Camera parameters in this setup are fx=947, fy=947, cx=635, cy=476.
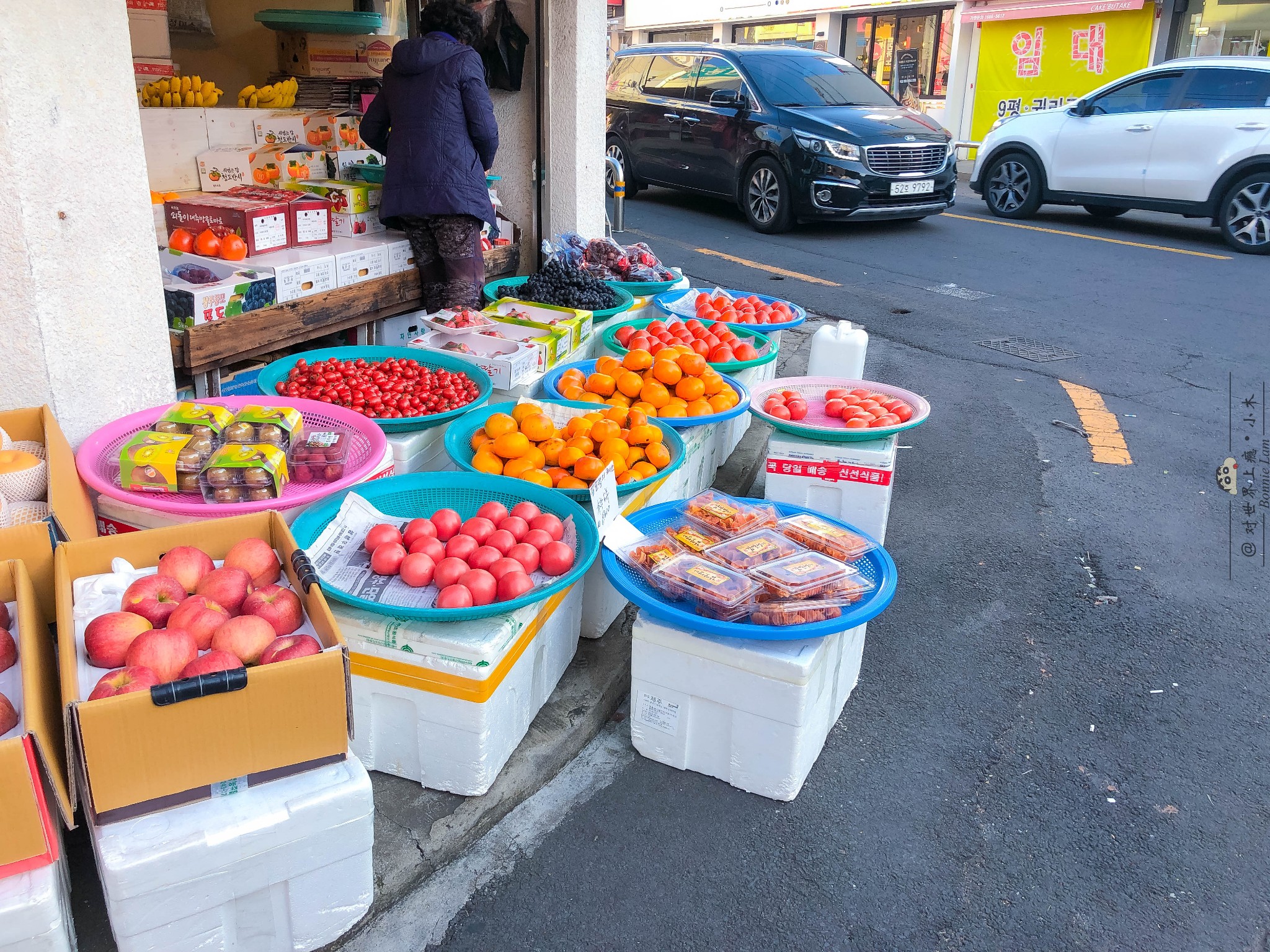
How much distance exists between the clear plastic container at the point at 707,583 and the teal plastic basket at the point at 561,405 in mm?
583

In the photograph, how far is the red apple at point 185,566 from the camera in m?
2.33

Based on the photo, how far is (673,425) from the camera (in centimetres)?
405

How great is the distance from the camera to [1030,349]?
23.6 feet

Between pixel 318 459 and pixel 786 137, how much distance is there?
27.9ft

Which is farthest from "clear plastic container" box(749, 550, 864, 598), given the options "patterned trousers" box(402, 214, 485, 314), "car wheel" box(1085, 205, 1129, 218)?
"car wheel" box(1085, 205, 1129, 218)

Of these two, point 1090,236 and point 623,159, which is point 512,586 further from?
point 623,159

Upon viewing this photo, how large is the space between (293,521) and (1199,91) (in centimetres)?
1105

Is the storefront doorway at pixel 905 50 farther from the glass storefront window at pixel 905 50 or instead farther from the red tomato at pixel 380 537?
the red tomato at pixel 380 537

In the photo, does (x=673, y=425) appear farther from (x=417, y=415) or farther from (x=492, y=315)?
(x=492, y=315)

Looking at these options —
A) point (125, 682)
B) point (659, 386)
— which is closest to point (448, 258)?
point (659, 386)

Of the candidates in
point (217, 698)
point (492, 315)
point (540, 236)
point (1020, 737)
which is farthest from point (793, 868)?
point (540, 236)

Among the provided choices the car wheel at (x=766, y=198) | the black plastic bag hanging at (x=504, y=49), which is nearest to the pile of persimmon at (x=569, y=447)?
the black plastic bag hanging at (x=504, y=49)

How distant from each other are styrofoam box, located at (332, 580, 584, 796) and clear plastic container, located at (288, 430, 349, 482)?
66cm

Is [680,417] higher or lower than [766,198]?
lower
